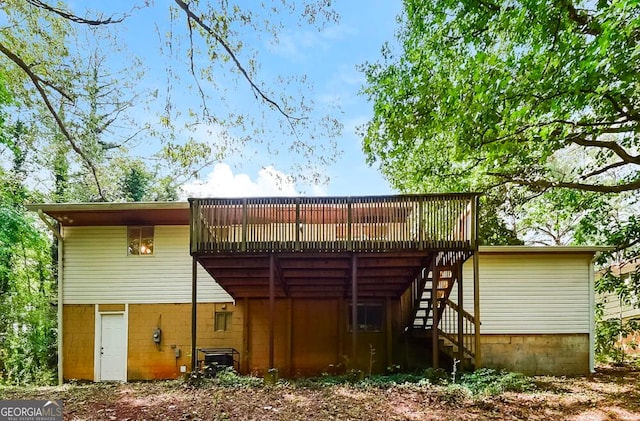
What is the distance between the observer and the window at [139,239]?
10156mm

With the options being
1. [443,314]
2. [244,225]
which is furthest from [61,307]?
[443,314]

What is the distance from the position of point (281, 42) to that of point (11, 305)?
526 inches

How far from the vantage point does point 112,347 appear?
32.6 ft

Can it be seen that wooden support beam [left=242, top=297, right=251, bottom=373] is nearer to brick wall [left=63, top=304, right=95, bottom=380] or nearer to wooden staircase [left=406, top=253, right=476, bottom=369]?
brick wall [left=63, top=304, right=95, bottom=380]

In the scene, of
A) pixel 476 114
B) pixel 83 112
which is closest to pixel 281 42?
pixel 476 114

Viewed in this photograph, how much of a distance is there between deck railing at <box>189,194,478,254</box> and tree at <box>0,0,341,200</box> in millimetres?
1425

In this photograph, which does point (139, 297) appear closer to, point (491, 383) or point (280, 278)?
point (280, 278)

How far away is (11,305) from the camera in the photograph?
13867 mm

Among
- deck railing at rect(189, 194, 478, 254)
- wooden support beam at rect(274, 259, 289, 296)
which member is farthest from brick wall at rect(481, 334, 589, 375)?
wooden support beam at rect(274, 259, 289, 296)

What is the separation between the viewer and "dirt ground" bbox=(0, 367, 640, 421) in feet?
17.1

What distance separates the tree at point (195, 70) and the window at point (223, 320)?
357 centimetres

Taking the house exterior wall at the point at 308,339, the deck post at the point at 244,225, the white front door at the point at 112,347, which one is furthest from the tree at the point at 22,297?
the deck post at the point at 244,225

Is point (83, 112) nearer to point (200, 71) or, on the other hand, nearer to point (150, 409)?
point (200, 71)

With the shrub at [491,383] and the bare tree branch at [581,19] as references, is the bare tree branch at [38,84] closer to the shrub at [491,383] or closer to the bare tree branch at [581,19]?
the bare tree branch at [581,19]
